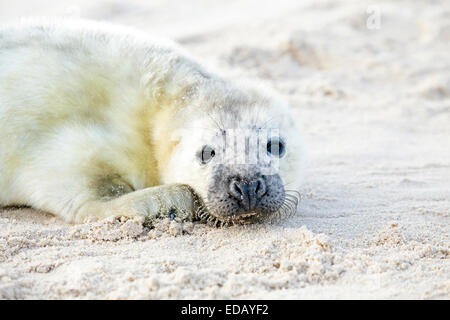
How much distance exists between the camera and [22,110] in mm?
3488

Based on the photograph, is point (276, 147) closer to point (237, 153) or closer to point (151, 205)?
point (237, 153)

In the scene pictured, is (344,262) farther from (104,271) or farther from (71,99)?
(71,99)

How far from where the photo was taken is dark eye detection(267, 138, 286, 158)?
3.51m

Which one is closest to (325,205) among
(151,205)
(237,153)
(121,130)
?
(237,153)

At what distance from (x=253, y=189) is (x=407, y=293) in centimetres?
100

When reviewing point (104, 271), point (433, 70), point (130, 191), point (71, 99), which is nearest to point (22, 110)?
point (71, 99)

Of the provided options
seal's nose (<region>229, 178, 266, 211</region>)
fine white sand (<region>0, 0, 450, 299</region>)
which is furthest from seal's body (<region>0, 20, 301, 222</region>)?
fine white sand (<region>0, 0, 450, 299</region>)

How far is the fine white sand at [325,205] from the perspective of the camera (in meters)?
2.49

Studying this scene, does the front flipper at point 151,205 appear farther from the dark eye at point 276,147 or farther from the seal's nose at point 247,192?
the dark eye at point 276,147

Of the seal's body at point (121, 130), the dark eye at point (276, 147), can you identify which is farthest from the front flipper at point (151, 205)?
the dark eye at point (276, 147)

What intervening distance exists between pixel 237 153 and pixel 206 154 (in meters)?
0.24

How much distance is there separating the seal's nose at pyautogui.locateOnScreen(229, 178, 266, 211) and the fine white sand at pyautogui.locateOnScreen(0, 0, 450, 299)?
0.16 m

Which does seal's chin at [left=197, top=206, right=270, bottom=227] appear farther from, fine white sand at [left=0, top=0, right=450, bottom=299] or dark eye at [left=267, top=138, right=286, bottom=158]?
dark eye at [left=267, top=138, right=286, bottom=158]

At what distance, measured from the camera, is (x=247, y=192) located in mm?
3129
